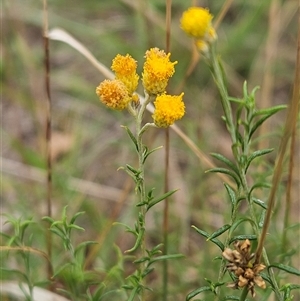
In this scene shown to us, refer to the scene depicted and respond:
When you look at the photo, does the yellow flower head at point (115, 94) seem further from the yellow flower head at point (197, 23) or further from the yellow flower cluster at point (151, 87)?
the yellow flower head at point (197, 23)

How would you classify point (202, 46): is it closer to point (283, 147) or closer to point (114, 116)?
point (283, 147)

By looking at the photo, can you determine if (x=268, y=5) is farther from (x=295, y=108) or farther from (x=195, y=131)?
(x=295, y=108)

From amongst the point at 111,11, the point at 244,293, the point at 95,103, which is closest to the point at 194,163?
the point at 95,103

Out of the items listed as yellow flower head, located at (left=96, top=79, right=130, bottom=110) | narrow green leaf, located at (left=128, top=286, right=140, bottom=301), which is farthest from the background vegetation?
yellow flower head, located at (left=96, top=79, right=130, bottom=110)

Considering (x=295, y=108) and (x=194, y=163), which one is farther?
(x=194, y=163)

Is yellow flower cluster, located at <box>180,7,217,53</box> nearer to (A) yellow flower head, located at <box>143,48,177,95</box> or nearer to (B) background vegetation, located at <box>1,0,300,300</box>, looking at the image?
(A) yellow flower head, located at <box>143,48,177,95</box>

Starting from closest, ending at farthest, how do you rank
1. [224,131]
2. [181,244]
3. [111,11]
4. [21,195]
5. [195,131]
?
1. [181,244]
2. [21,195]
3. [195,131]
4. [224,131]
5. [111,11]

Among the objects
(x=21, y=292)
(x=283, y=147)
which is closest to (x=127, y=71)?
(x=283, y=147)
